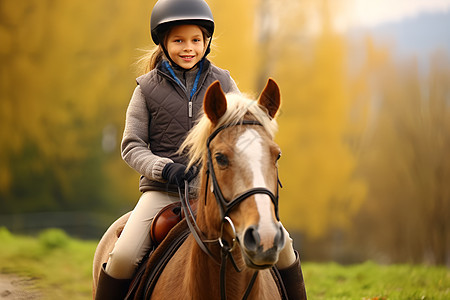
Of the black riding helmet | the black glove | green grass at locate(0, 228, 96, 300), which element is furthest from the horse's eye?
green grass at locate(0, 228, 96, 300)

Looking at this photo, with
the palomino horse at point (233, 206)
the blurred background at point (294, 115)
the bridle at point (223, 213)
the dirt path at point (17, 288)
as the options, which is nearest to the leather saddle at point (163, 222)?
the palomino horse at point (233, 206)

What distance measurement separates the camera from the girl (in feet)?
10.3

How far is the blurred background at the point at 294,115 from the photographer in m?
14.0

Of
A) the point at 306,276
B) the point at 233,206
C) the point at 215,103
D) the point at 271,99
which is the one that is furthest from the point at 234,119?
the point at 306,276

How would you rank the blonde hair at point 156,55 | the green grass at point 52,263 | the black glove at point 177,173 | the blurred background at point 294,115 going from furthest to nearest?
the blurred background at point 294,115 < the green grass at point 52,263 < the blonde hair at point 156,55 < the black glove at point 177,173

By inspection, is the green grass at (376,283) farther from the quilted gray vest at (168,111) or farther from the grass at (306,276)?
the quilted gray vest at (168,111)

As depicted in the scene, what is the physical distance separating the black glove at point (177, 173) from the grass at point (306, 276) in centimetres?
382

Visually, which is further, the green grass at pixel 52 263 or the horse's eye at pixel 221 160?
the green grass at pixel 52 263

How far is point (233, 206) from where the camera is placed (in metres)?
2.24

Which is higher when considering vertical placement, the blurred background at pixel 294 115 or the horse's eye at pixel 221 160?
the horse's eye at pixel 221 160

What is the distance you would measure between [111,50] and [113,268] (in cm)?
1226

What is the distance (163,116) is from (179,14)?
2.09 ft

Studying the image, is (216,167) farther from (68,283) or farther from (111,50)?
(111,50)

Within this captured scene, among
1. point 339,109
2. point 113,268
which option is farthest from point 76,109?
point 113,268
